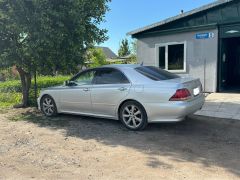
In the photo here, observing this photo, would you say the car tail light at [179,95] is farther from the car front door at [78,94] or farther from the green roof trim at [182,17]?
the green roof trim at [182,17]

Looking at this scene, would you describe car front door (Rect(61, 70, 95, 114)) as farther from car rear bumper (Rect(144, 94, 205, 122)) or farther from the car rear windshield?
car rear bumper (Rect(144, 94, 205, 122))

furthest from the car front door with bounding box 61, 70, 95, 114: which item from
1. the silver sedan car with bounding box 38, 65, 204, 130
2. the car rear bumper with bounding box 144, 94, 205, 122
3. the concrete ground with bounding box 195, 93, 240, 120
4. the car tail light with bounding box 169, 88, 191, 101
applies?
the concrete ground with bounding box 195, 93, 240, 120

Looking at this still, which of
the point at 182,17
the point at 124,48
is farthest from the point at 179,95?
the point at 124,48

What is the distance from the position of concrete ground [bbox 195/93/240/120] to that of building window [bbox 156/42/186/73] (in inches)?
90.5

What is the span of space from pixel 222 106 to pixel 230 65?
5319mm

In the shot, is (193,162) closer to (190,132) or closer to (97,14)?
(190,132)

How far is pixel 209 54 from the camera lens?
12648mm

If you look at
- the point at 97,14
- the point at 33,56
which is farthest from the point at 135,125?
the point at 97,14

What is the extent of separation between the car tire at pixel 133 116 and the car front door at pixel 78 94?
3.57 feet

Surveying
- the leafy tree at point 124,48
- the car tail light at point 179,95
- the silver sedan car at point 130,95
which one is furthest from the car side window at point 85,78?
the leafy tree at point 124,48

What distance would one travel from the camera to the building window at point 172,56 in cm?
1355

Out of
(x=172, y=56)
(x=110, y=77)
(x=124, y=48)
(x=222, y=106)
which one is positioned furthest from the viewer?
(x=124, y=48)

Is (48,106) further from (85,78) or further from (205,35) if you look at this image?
(205,35)

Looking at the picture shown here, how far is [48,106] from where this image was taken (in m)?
8.52
